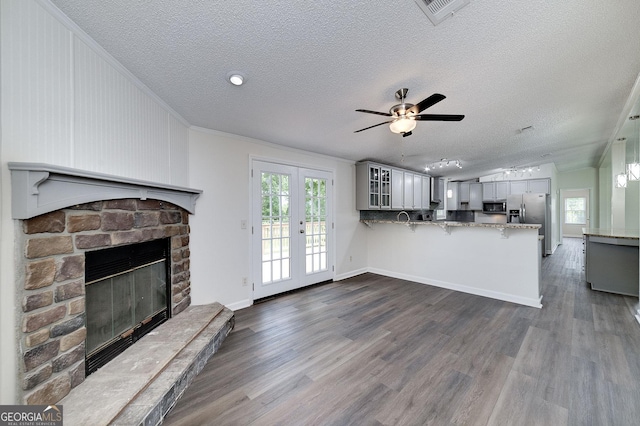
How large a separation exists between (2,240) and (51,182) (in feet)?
1.15

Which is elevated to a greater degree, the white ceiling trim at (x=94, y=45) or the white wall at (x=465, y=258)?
the white ceiling trim at (x=94, y=45)

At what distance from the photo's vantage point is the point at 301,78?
1.96 meters

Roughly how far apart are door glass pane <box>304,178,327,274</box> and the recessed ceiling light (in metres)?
2.31

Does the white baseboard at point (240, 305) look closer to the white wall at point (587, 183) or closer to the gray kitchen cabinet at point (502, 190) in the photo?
the gray kitchen cabinet at point (502, 190)

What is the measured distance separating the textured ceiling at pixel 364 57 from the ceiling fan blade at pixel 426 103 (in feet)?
0.67

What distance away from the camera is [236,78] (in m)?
1.91

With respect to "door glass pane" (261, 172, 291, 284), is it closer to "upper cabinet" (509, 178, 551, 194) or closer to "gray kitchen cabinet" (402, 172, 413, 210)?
"gray kitchen cabinet" (402, 172, 413, 210)

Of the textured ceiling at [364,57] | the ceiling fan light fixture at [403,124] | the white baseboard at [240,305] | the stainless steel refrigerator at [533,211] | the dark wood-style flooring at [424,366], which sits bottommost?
the dark wood-style flooring at [424,366]

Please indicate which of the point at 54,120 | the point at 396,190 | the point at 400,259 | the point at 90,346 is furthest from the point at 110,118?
the point at 396,190

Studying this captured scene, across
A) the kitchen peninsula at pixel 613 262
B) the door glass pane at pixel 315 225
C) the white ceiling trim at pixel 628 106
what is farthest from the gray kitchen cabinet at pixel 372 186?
the kitchen peninsula at pixel 613 262

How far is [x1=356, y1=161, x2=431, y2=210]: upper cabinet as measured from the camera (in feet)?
15.9

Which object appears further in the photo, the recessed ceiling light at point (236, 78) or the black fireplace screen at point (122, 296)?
the recessed ceiling light at point (236, 78)

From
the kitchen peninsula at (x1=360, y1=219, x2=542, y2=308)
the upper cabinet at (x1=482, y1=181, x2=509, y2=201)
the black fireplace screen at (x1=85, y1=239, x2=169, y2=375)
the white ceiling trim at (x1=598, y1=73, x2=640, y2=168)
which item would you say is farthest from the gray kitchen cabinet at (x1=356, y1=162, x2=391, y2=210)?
the upper cabinet at (x1=482, y1=181, x2=509, y2=201)

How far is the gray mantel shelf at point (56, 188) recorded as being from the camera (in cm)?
120
